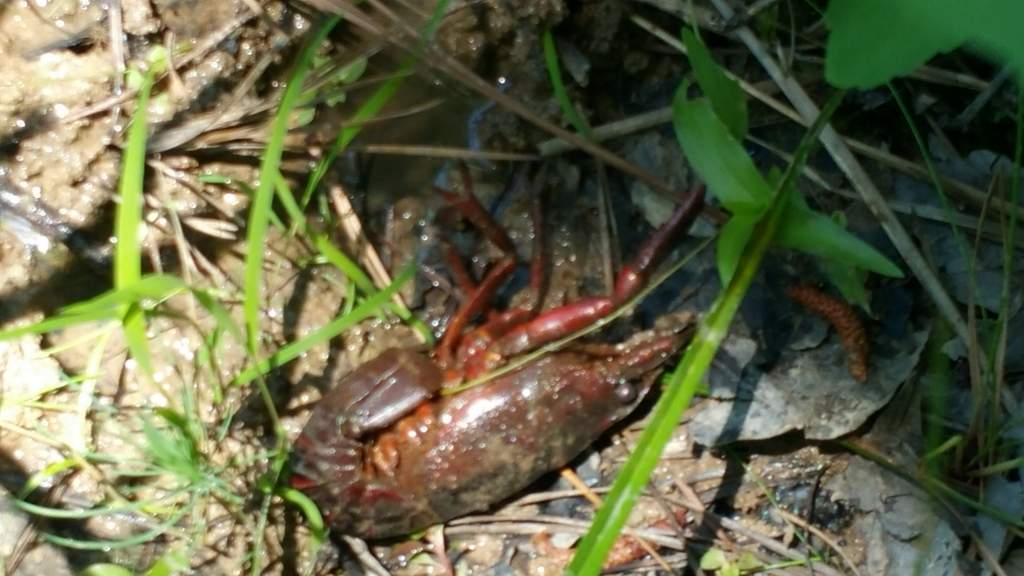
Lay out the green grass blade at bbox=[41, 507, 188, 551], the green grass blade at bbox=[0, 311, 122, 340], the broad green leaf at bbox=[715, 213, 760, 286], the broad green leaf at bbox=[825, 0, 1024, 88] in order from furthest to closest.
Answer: the green grass blade at bbox=[41, 507, 188, 551], the green grass blade at bbox=[0, 311, 122, 340], the broad green leaf at bbox=[715, 213, 760, 286], the broad green leaf at bbox=[825, 0, 1024, 88]

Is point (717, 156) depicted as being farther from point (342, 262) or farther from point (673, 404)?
point (342, 262)

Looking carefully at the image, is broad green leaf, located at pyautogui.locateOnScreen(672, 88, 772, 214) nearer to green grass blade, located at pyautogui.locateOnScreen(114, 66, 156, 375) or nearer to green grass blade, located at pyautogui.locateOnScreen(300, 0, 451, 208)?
green grass blade, located at pyautogui.locateOnScreen(300, 0, 451, 208)

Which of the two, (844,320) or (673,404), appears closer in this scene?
(673,404)

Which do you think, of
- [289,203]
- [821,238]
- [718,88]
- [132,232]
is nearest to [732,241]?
[821,238]

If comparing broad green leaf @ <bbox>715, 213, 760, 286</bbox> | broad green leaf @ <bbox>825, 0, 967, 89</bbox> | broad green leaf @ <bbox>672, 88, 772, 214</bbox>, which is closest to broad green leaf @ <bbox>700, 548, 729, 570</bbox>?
broad green leaf @ <bbox>715, 213, 760, 286</bbox>

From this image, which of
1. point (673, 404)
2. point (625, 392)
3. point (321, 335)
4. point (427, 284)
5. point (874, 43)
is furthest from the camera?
point (427, 284)

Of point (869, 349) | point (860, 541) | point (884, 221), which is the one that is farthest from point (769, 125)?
point (860, 541)
